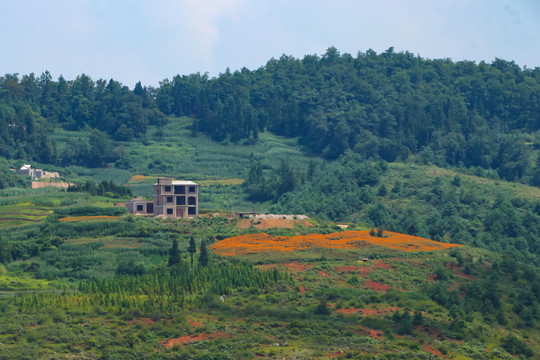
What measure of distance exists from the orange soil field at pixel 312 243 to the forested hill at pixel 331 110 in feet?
167

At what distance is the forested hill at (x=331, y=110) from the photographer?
158875 millimetres

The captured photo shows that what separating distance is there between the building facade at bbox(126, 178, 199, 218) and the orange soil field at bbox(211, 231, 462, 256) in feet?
44.1

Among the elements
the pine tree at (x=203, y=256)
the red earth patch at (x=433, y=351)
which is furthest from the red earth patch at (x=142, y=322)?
the red earth patch at (x=433, y=351)

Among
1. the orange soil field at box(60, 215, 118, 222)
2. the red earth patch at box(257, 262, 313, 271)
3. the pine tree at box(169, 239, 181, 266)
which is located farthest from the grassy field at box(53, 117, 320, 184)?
the red earth patch at box(257, 262, 313, 271)

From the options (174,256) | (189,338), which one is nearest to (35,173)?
(174,256)

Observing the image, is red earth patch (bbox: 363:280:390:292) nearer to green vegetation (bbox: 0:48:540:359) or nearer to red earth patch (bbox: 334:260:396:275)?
green vegetation (bbox: 0:48:540:359)

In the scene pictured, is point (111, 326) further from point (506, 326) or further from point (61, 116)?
point (61, 116)

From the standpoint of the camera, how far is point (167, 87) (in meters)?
195

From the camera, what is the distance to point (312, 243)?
319 feet


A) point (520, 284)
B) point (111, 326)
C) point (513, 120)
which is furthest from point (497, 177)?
point (111, 326)

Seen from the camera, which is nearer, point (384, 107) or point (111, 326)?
point (111, 326)

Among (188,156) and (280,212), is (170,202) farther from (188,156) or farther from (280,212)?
(188,156)

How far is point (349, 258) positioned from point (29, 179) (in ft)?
204

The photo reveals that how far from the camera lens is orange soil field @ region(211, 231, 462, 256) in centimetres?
9519
